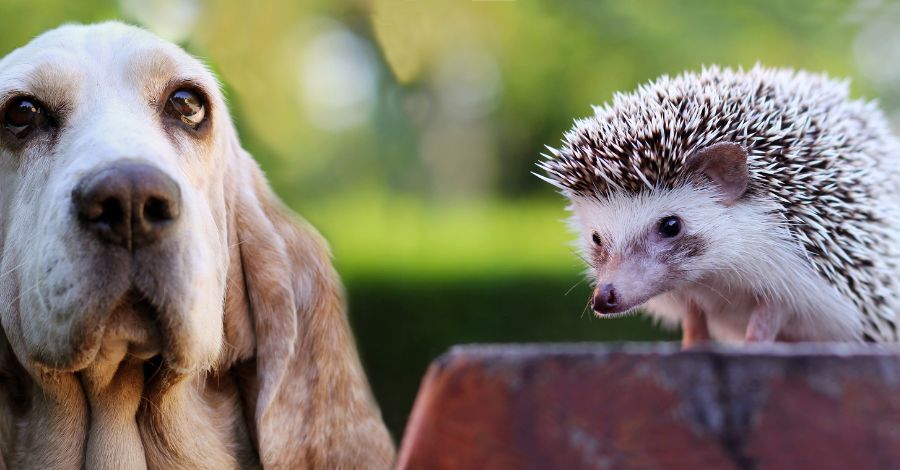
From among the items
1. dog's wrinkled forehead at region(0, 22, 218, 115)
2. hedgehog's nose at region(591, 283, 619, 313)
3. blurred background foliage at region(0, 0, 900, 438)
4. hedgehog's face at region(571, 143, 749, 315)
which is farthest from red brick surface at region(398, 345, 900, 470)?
blurred background foliage at region(0, 0, 900, 438)

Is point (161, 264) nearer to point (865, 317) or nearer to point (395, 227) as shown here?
point (865, 317)

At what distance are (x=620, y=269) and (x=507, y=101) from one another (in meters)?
4.78

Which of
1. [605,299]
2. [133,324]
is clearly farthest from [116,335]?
[605,299]

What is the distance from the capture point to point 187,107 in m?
2.26

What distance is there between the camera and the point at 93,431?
2.18 m

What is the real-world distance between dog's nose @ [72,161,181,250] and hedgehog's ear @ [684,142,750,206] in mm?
1315

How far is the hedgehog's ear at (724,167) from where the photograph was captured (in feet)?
7.46

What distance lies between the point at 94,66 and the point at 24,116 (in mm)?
196

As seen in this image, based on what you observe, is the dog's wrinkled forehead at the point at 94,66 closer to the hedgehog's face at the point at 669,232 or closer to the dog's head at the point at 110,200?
the dog's head at the point at 110,200

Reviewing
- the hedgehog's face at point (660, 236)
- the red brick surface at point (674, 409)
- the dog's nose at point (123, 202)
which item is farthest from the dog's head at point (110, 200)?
the hedgehog's face at point (660, 236)

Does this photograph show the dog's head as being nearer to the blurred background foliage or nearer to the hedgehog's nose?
the hedgehog's nose

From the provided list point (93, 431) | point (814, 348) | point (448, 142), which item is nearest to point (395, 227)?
point (448, 142)

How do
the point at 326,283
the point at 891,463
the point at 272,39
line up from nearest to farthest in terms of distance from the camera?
the point at 891,463 < the point at 326,283 < the point at 272,39

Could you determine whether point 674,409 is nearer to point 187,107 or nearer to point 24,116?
point 187,107
